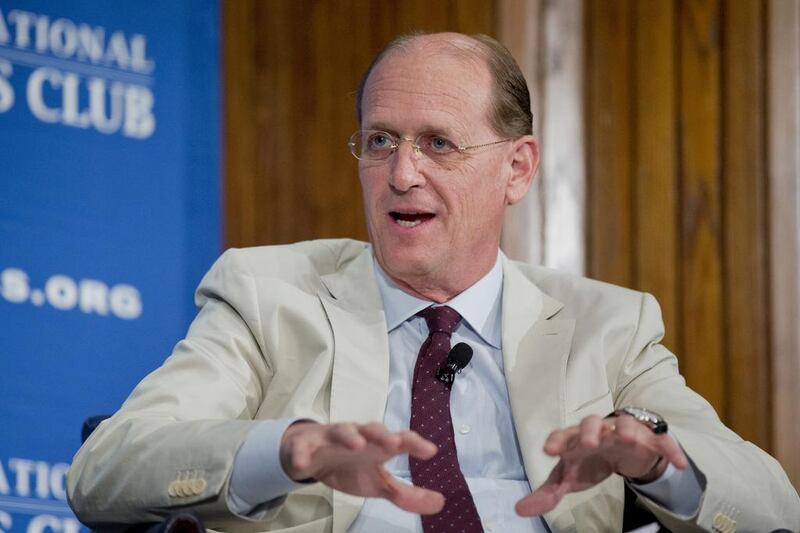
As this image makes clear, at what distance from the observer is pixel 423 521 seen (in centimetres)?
200

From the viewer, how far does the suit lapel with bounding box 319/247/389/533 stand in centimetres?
216

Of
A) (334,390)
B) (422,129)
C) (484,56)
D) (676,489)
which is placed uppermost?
(484,56)

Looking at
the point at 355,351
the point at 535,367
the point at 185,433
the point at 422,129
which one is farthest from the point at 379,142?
the point at 185,433

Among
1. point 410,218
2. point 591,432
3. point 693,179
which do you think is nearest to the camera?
point 591,432

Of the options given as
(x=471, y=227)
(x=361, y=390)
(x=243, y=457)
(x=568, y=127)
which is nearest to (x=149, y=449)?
(x=243, y=457)

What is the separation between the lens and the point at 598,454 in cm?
182

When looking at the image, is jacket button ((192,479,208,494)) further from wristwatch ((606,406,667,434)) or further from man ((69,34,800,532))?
wristwatch ((606,406,667,434))

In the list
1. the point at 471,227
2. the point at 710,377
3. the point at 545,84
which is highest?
the point at 545,84

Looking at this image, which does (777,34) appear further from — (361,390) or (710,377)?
(361,390)

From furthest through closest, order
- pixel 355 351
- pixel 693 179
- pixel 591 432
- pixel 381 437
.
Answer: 1. pixel 693 179
2. pixel 355 351
3. pixel 591 432
4. pixel 381 437

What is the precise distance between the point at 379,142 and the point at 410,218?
6.1 inches

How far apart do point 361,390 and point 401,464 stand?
0.15 metres

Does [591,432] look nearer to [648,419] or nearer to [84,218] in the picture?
[648,419]

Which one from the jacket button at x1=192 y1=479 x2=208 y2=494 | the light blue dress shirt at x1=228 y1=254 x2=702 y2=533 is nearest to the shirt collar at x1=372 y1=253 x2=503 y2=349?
the light blue dress shirt at x1=228 y1=254 x2=702 y2=533
